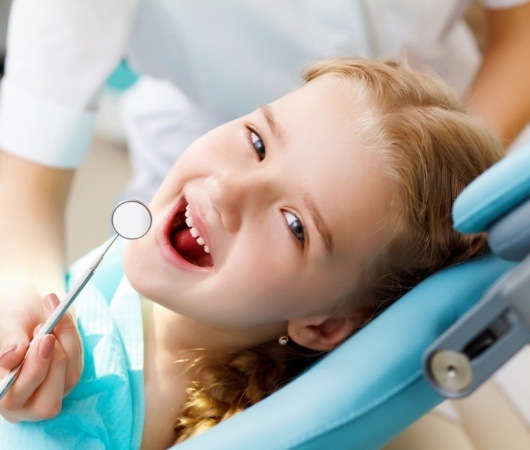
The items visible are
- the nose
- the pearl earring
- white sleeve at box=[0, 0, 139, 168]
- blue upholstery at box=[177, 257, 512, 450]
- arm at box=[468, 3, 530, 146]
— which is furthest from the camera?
arm at box=[468, 3, 530, 146]

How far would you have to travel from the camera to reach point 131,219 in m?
0.73

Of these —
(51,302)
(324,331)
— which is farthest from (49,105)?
(324,331)

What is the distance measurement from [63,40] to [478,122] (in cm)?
55

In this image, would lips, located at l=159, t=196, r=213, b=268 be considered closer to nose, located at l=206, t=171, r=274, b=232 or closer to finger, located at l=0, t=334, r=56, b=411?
nose, located at l=206, t=171, r=274, b=232

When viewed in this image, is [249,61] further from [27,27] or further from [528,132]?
[528,132]

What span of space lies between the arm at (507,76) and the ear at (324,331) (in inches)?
17.8

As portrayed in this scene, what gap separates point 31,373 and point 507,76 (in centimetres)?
87

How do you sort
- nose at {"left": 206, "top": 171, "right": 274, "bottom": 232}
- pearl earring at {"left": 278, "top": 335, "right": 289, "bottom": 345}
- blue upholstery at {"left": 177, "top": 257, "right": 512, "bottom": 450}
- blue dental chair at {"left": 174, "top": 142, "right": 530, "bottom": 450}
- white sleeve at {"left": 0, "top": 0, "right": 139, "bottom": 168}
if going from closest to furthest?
blue dental chair at {"left": 174, "top": 142, "right": 530, "bottom": 450} < blue upholstery at {"left": 177, "top": 257, "right": 512, "bottom": 450} < nose at {"left": 206, "top": 171, "right": 274, "bottom": 232} < pearl earring at {"left": 278, "top": 335, "right": 289, "bottom": 345} < white sleeve at {"left": 0, "top": 0, "right": 139, "bottom": 168}

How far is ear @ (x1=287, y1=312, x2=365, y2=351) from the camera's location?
2.97 feet

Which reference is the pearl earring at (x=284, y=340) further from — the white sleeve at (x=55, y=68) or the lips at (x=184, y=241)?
the white sleeve at (x=55, y=68)

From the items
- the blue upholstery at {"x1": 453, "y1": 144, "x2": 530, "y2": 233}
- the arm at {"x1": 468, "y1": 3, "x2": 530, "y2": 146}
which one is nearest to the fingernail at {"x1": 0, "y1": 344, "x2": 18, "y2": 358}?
the blue upholstery at {"x1": 453, "y1": 144, "x2": 530, "y2": 233}

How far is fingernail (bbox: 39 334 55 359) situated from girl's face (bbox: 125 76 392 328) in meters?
0.15

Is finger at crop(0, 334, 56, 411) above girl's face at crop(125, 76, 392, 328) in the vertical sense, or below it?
below

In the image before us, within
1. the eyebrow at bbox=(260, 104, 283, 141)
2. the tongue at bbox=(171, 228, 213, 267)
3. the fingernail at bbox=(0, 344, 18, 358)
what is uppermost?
the eyebrow at bbox=(260, 104, 283, 141)
